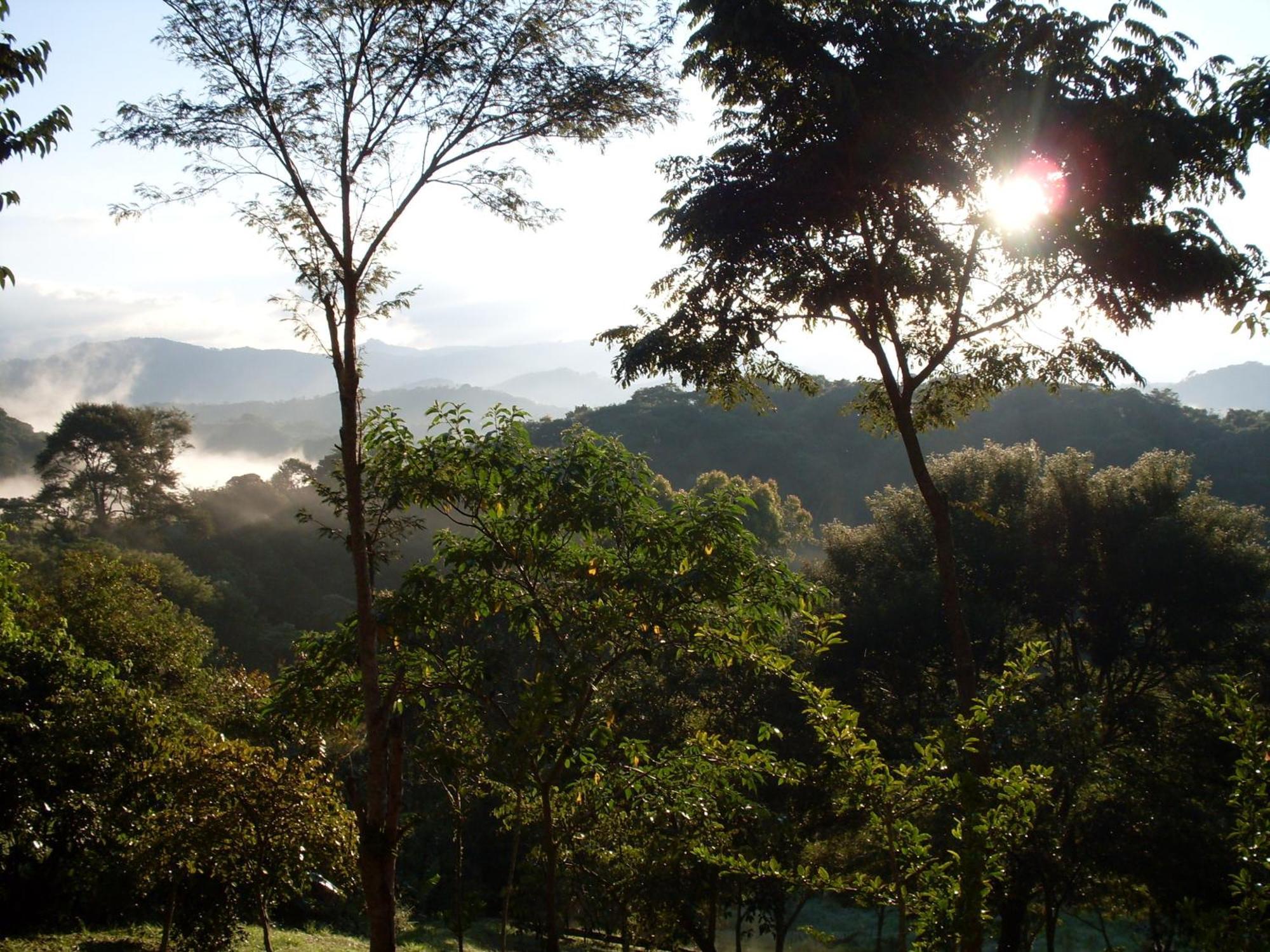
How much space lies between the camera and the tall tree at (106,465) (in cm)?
4544

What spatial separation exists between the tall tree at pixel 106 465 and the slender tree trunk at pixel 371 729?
4464cm

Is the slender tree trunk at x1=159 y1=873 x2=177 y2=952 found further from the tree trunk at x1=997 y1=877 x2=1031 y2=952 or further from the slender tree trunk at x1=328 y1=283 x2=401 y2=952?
the tree trunk at x1=997 y1=877 x2=1031 y2=952

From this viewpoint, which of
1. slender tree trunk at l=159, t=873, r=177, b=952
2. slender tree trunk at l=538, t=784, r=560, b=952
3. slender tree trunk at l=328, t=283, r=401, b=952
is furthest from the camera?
slender tree trunk at l=159, t=873, r=177, b=952

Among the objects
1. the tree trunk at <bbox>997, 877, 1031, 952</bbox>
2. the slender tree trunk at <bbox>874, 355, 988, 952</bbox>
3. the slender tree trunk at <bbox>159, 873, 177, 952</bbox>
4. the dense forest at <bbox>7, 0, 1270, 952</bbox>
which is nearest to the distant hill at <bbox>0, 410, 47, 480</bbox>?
the dense forest at <bbox>7, 0, 1270, 952</bbox>

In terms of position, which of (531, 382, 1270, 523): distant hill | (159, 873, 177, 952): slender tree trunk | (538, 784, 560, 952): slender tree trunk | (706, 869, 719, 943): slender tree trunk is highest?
(531, 382, 1270, 523): distant hill

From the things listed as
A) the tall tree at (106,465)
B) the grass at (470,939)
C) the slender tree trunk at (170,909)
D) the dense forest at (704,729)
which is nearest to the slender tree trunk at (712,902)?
the dense forest at (704,729)

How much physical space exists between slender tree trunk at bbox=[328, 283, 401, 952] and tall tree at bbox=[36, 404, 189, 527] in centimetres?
4464

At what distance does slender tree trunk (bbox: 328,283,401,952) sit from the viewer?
6840mm

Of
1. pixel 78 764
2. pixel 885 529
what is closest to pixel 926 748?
pixel 78 764

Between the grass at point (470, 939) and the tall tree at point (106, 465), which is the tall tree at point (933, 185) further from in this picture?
the tall tree at point (106, 465)

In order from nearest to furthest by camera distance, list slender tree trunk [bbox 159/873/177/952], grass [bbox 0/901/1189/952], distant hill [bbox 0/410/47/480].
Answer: slender tree trunk [bbox 159/873/177/952]
grass [bbox 0/901/1189/952]
distant hill [bbox 0/410/47/480]

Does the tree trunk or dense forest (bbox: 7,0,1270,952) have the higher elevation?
dense forest (bbox: 7,0,1270,952)

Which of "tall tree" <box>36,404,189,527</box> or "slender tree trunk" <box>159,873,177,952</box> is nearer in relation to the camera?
"slender tree trunk" <box>159,873,177,952</box>

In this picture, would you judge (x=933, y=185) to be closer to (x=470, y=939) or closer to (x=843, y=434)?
(x=470, y=939)
